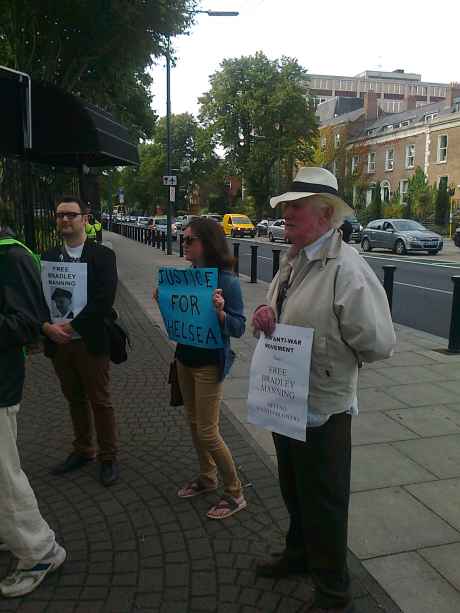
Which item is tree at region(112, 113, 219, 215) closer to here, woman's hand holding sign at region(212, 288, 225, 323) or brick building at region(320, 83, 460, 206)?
brick building at region(320, 83, 460, 206)

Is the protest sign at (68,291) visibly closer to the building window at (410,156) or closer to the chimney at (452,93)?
the building window at (410,156)

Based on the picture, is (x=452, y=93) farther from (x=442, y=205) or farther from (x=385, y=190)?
(x=442, y=205)

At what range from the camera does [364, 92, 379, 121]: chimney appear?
193ft

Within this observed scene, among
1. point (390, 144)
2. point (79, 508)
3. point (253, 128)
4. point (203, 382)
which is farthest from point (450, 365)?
point (253, 128)

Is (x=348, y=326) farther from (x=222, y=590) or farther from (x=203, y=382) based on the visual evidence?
(x=222, y=590)

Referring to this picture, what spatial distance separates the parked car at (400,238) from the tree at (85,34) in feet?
46.7

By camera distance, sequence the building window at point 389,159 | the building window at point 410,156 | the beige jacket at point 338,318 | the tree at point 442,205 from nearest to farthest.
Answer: the beige jacket at point 338,318 < the tree at point 442,205 < the building window at point 410,156 < the building window at point 389,159

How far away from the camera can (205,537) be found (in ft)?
9.86

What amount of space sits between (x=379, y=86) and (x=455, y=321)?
109 meters

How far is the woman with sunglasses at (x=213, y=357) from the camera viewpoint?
3.09 metres

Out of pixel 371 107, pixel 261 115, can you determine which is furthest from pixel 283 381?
pixel 371 107

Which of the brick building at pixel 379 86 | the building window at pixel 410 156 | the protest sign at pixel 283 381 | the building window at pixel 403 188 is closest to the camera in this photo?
the protest sign at pixel 283 381

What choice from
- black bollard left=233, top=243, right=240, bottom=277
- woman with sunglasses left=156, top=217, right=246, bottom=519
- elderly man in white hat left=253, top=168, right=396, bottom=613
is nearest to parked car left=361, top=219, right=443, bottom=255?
black bollard left=233, top=243, right=240, bottom=277

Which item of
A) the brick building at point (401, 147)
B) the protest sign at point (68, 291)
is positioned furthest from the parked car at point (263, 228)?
the protest sign at point (68, 291)
